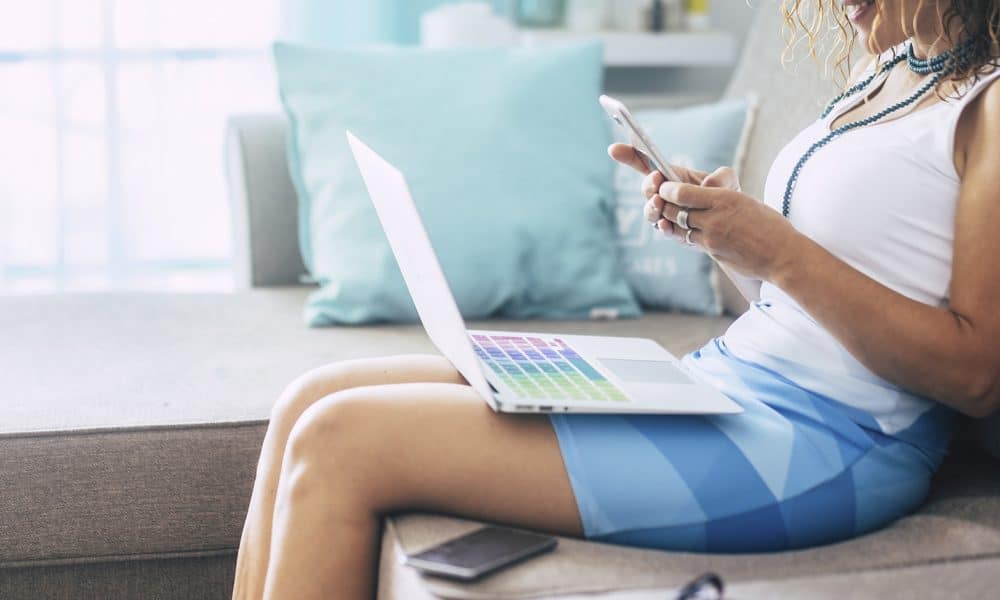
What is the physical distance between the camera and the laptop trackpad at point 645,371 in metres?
1.11

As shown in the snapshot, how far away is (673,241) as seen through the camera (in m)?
1.88

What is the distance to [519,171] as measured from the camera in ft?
6.04

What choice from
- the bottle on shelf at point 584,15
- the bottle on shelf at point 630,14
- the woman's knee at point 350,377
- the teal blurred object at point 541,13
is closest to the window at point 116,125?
the teal blurred object at point 541,13

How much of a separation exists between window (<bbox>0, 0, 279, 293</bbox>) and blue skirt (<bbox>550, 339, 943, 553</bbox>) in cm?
192

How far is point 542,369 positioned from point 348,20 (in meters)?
1.84

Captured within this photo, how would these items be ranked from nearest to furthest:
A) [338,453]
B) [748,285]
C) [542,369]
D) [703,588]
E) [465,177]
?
[703,588], [338,453], [542,369], [748,285], [465,177]

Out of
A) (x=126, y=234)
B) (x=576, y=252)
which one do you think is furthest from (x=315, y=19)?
(x=576, y=252)

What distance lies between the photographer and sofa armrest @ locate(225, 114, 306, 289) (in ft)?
6.70

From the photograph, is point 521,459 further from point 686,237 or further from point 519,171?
point 519,171

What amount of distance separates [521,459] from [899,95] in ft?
1.77

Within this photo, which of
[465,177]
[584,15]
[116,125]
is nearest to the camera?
[465,177]

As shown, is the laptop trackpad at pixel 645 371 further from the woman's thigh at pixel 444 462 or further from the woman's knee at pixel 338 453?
the woman's knee at pixel 338 453

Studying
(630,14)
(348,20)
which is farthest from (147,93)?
(630,14)

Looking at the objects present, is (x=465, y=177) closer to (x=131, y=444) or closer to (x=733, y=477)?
(x=131, y=444)
